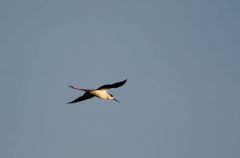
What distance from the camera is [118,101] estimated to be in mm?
51719

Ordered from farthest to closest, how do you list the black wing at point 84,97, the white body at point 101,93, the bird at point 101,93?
the black wing at point 84,97 → the white body at point 101,93 → the bird at point 101,93

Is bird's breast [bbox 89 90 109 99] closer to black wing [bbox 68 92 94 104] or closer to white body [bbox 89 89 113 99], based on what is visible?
white body [bbox 89 89 113 99]

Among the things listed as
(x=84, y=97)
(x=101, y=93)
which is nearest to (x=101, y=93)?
(x=101, y=93)

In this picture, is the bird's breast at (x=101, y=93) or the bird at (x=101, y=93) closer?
the bird at (x=101, y=93)

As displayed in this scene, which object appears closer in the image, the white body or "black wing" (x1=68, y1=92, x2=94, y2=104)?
the white body

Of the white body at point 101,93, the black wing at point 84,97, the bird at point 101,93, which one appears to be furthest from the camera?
the black wing at point 84,97

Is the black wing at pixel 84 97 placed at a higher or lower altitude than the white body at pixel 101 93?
higher

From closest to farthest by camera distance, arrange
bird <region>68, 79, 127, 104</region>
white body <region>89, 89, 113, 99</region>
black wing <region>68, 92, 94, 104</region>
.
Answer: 1. bird <region>68, 79, 127, 104</region>
2. white body <region>89, 89, 113, 99</region>
3. black wing <region>68, 92, 94, 104</region>

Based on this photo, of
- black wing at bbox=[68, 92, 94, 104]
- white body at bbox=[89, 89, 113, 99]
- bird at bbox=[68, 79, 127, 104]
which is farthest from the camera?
black wing at bbox=[68, 92, 94, 104]

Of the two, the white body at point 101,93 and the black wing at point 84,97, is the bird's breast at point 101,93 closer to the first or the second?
the white body at point 101,93

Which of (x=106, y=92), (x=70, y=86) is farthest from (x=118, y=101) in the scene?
(x=70, y=86)

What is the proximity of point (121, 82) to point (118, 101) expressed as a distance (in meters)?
4.42

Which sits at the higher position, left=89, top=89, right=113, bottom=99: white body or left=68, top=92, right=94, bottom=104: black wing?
left=68, top=92, right=94, bottom=104: black wing

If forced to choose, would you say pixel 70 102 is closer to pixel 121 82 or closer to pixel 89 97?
pixel 89 97
